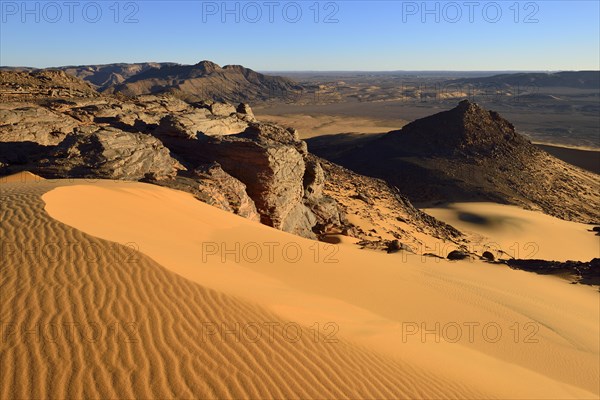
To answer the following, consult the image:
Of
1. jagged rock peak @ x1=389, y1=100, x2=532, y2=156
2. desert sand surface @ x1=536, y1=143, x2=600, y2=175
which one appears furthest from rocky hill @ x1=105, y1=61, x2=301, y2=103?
desert sand surface @ x1=536, y1=143, x2=600, y2=175

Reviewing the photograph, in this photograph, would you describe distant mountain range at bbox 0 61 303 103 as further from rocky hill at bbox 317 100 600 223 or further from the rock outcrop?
the rock outcrop

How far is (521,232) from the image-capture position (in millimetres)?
22016

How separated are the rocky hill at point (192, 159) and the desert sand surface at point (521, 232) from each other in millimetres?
3230

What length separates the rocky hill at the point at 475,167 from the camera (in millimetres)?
28875

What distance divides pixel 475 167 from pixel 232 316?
29.7m

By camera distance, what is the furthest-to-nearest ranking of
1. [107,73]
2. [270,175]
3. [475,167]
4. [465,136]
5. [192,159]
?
[107,73] < [465,136] < [475,167] < [192,159] < [270,175]

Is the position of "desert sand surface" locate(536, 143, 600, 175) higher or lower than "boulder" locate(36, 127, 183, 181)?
lower

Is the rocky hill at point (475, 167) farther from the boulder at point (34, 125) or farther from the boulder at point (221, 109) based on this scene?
the boulder at point (34, 125)

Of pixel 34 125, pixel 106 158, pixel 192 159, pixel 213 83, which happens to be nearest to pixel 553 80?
pixel 213 83

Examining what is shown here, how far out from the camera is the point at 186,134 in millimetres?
14656

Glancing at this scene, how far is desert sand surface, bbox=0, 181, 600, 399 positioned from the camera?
4273 mm

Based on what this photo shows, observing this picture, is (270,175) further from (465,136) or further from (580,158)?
(580,158)

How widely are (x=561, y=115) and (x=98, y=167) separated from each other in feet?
298

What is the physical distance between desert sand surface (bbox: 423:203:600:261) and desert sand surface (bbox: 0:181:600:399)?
899 centimetres
